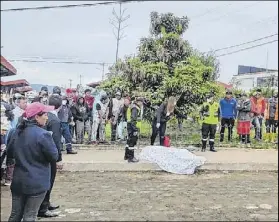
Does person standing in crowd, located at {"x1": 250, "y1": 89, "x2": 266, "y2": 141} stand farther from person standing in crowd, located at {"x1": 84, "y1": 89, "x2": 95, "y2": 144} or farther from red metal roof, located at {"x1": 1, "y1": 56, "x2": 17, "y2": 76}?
red metal roof, located at {"x1": 1, "y1": 56, "x2": 17, "y2": 76}

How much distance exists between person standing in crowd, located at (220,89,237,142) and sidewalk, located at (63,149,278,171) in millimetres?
1764

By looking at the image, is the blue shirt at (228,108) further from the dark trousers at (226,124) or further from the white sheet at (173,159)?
the white sheet at (173,159)

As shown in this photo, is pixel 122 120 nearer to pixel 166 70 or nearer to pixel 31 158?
pixel 166 70

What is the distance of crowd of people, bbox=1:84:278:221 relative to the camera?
427 centimetres

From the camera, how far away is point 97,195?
22.8 ft

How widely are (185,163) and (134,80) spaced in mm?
5184

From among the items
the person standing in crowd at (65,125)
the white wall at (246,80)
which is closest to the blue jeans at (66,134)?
the person standing in crowd at (65,125)

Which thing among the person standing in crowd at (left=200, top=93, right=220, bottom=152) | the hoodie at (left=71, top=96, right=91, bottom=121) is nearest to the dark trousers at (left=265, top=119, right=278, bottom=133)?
the person standing in crowd at (left=200, top=93, right=220, bottom=152)

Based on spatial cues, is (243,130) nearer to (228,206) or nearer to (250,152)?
(250,152)

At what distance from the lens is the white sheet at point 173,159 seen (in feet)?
29.0

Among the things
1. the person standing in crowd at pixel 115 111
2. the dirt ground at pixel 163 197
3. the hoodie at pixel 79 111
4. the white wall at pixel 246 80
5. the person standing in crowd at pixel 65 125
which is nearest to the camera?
the dirt ground at pixel 163 197

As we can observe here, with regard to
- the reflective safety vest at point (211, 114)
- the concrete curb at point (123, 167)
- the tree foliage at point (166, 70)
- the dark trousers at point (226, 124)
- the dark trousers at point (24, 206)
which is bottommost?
the concrete curb at point (123, 167)

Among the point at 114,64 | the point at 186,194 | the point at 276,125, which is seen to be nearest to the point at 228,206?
the point at 186,194

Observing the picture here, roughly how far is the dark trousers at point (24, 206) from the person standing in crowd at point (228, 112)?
876 cm
